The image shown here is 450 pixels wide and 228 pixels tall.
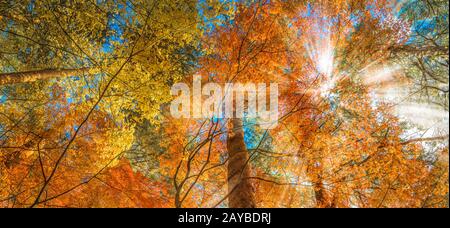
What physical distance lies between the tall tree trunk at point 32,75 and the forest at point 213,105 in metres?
0.03

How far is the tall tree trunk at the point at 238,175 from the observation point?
4.63m

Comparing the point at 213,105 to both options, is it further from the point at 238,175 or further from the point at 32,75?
the point at 32,75

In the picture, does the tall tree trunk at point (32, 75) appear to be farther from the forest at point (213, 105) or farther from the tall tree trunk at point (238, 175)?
the tall tree trunk at point (238, 175)

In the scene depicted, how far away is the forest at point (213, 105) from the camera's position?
5066 mm

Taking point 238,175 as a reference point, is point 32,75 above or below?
above

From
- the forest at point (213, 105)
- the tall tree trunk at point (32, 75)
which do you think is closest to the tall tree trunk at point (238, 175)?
the forest at point (213, 105)

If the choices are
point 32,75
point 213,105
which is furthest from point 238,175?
point 32,75

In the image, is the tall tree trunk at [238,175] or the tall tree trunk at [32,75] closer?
the tall tree trunk at [32,75]

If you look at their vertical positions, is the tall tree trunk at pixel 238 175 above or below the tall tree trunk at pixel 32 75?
below

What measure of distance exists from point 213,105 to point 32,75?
4721 millimetres

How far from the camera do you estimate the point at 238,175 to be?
5160 mm

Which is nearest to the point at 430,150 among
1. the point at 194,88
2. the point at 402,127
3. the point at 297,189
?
the point at 402,127

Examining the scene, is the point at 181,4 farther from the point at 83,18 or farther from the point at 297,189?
the point at 297,189

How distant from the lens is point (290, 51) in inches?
432
